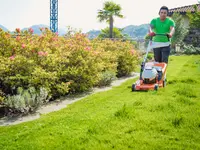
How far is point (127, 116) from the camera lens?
4391 millimetres

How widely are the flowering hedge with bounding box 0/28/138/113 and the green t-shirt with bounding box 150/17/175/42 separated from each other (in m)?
1.60

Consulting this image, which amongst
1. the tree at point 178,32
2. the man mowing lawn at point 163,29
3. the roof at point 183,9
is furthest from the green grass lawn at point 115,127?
the roof at point 183,9

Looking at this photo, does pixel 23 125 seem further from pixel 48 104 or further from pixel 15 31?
pixel 15 31

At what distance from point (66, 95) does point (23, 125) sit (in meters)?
2.29

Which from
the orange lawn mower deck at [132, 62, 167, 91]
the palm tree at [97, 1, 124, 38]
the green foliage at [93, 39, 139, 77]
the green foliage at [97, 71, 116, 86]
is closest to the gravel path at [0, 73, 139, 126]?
the green foliage at [97, 71, 116, 86]

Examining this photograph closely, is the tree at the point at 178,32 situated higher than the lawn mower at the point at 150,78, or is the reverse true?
the tree at the point at 178,32

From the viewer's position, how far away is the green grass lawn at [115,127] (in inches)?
137

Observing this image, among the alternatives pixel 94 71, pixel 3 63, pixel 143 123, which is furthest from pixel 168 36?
pixel 3 63

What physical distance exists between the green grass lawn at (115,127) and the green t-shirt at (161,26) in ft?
6.92

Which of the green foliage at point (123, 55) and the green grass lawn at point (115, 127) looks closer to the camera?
the green grass lawn at point (115, 127)

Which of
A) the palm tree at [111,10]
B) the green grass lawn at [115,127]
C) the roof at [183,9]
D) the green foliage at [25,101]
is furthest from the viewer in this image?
the palm tree at [111,10]

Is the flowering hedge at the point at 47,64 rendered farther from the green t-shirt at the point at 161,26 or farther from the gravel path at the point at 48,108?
the green t-shirt at the point at 161,26

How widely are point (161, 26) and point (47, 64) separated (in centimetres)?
307

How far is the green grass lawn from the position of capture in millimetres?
3488
